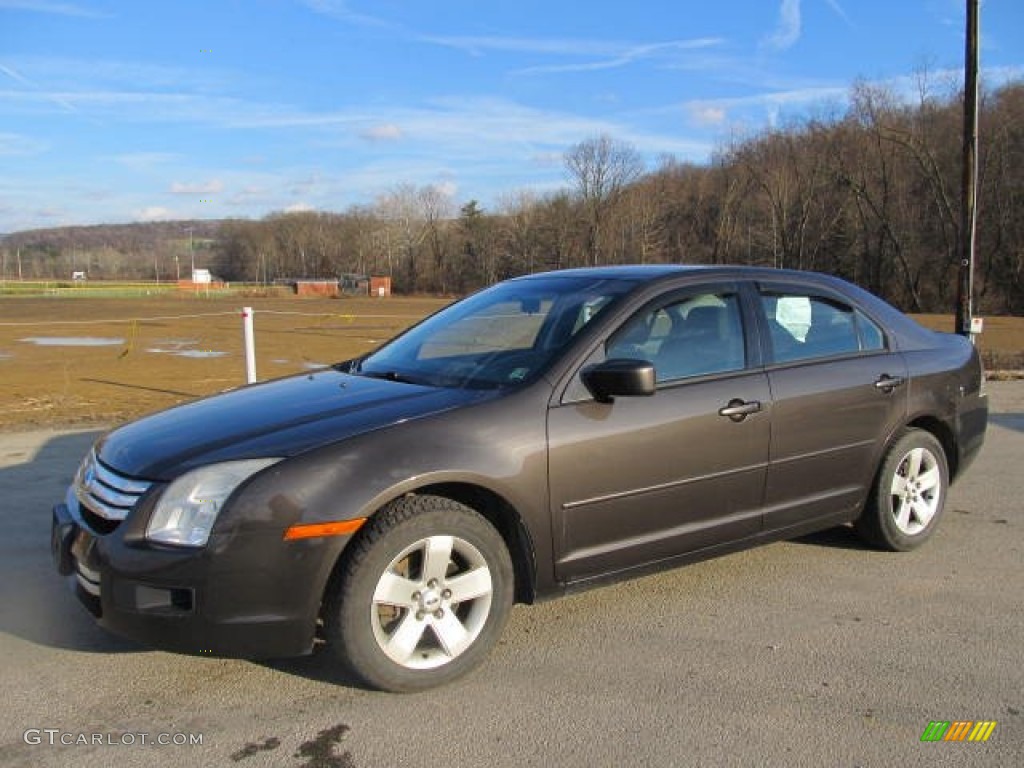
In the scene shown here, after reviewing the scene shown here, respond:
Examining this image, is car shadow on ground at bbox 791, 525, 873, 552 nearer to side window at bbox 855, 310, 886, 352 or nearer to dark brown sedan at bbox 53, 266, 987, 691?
dark brown sedan at bbox 53, 266, 987, 691

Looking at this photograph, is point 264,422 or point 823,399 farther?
point 823,399

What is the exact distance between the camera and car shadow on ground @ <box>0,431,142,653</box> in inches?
147

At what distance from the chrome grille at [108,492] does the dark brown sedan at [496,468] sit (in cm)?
1

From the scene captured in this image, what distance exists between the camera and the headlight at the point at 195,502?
2949 millimetres

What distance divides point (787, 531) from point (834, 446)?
1.63ft

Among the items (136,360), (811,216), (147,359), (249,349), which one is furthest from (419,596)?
(811,216)

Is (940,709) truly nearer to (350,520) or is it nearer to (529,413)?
(529,413)

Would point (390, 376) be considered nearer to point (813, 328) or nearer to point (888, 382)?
point (813, 328)

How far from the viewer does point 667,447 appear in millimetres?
3705

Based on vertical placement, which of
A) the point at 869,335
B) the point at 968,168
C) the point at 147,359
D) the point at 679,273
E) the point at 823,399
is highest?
A: the point at 968,168

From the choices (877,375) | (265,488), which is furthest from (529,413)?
(877,375)

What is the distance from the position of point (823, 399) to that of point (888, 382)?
57 cm

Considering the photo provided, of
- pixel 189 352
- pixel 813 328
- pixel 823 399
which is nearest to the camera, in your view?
pixel 823 399

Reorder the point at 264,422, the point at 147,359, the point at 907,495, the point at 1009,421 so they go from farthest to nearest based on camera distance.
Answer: the point at 147,359, the point at 1009,421, the point at 907,495, the point at 264,422
